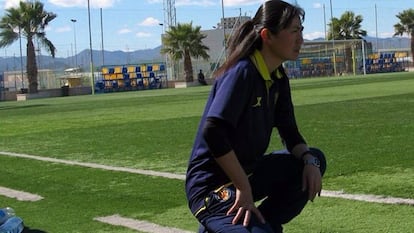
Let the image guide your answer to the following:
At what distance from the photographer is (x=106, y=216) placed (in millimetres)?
6422

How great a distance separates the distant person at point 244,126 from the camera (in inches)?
124

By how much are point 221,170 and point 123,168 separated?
639 cm

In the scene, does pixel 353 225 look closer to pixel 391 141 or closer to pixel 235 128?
pixel 235 128

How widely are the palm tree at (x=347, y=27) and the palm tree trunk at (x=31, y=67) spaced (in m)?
40.8

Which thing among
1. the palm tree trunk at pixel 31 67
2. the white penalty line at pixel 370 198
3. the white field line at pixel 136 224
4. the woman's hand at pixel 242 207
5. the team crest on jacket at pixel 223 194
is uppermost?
the palm tree trunk at pixel 31 67

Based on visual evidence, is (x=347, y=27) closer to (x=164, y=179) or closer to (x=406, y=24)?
(x=406, y=24)

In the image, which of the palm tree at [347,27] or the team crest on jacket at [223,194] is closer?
the team crest on jacket at [223,194]

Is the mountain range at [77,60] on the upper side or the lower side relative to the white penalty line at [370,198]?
upper

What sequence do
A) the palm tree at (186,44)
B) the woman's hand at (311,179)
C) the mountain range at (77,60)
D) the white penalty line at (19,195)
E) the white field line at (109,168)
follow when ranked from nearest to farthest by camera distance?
the woman's hand at (311,179) → the white penalty line at (19,195) → the white field line at (109,168) → the palm tree at (186,44) → the mountain range at (77,60)

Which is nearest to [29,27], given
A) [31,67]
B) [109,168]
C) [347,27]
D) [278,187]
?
[31,67]

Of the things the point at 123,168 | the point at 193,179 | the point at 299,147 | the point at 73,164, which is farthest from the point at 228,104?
the point at 73,164

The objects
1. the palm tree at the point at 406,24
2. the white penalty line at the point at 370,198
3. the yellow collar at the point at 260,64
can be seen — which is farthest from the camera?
the palm tree at the point at 406,24

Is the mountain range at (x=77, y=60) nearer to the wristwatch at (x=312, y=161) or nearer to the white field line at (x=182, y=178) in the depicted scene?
the white field line at (x=182, y=178)

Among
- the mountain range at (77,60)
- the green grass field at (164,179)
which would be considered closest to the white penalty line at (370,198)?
the green grass field at (164,179)
